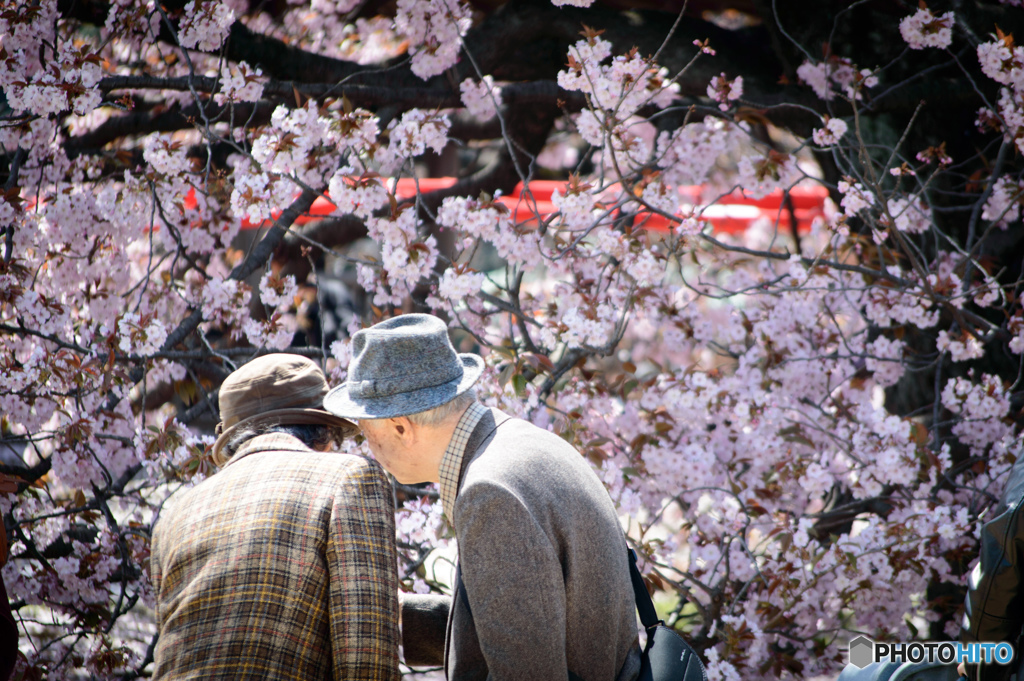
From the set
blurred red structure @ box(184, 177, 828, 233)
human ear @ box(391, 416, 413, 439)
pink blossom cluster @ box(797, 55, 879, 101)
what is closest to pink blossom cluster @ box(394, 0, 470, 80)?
blurred red structure @ box(184, 177, 828, 233)

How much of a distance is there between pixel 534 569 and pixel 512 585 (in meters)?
0.05

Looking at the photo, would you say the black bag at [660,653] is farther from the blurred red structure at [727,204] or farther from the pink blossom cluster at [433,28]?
the blurred red structure at [727,204]

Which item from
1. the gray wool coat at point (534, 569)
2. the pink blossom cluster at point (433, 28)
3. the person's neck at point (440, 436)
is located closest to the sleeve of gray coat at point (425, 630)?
the gray wool coat at point (534, 569)

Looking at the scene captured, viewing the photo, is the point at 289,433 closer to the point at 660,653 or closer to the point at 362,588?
the point at 362,588

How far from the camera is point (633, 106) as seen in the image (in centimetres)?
319

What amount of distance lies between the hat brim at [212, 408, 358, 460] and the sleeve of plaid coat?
0.28m

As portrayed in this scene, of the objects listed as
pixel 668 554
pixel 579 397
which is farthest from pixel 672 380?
pixel 668 554

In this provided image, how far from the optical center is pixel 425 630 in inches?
74.7

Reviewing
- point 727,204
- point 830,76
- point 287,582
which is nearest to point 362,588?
point 287,582

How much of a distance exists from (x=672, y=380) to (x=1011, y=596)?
1.59 metres

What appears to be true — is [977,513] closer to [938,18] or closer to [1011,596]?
[1011,596]

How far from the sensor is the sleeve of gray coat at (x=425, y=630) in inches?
74.7

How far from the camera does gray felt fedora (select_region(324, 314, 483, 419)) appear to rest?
1564mm

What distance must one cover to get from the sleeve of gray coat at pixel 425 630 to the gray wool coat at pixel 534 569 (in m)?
0.31
